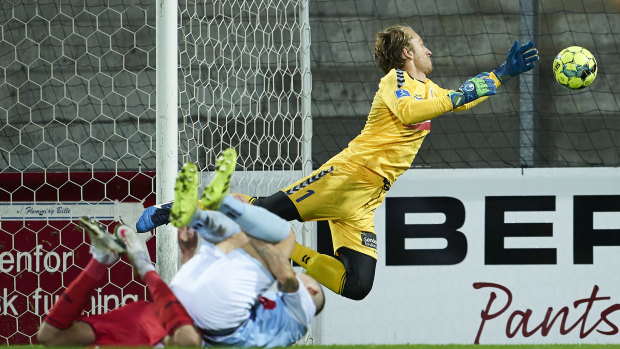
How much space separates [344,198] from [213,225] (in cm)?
158

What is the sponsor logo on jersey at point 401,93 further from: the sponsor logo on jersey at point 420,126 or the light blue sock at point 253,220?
the light blue sock at point 253,220

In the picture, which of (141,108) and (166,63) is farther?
(141,108)

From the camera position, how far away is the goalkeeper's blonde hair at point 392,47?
4949 mm

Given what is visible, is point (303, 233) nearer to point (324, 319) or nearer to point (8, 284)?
point (324, 319)

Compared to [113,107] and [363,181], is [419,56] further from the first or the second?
[113,107]

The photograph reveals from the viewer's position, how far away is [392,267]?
5602 millimetres

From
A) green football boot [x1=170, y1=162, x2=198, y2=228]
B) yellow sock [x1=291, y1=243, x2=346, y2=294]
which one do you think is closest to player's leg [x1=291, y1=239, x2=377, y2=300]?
yellow sock [x1=291, y1=243, x2=346, y2=294]

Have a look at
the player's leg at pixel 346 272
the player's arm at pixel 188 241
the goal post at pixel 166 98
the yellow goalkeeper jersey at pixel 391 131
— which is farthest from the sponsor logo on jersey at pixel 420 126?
the player's arm at pixel 188 241

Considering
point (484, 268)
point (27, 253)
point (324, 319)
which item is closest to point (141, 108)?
point (27, 253)

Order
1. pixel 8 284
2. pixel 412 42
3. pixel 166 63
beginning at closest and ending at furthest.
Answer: pixel 166 63, pixel 412 42, pixel 8 284

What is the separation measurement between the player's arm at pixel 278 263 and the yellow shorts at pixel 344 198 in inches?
51.9

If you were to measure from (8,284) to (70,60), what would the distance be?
1.36 metres

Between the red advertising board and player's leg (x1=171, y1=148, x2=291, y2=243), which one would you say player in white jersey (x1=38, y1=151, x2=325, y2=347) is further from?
the red advertising board

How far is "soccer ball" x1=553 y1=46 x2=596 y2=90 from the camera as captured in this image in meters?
4.74
